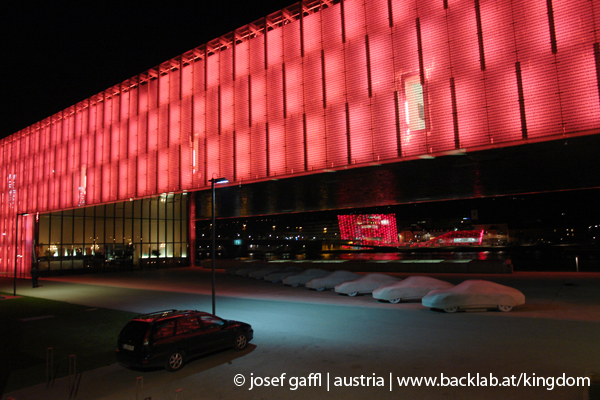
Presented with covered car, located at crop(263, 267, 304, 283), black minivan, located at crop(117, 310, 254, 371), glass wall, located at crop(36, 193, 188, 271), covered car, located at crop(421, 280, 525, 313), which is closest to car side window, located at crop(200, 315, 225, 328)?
black minivan, located at crop(117, 310, 254, 371)

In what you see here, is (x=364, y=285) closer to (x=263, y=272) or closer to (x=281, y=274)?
(x=281, y=274)

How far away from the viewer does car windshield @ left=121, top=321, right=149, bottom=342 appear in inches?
344

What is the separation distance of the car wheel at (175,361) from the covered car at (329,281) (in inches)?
593

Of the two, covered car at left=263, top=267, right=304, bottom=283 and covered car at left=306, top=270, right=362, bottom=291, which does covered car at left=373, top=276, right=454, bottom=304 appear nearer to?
covered car at left=306, top=270, right=362, bottom=291

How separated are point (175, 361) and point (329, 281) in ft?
50.9

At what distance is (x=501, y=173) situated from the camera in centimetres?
2505

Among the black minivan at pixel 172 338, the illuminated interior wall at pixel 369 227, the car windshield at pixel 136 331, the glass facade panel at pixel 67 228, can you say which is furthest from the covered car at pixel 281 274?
the illuminated interior wall at pixel 369 227

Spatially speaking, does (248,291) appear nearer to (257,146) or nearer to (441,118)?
(257,146)

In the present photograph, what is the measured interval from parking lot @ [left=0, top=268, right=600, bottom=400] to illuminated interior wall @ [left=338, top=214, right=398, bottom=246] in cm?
6068

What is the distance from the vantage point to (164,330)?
9047 millimetres

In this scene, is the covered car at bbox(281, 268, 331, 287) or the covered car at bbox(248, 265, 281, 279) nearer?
the covered car at bbox(281, 268, 331, 287)

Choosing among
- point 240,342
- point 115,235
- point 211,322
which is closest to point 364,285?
point 240,342

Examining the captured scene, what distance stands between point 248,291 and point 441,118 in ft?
53.0

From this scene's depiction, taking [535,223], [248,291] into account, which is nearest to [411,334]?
[248,291]
